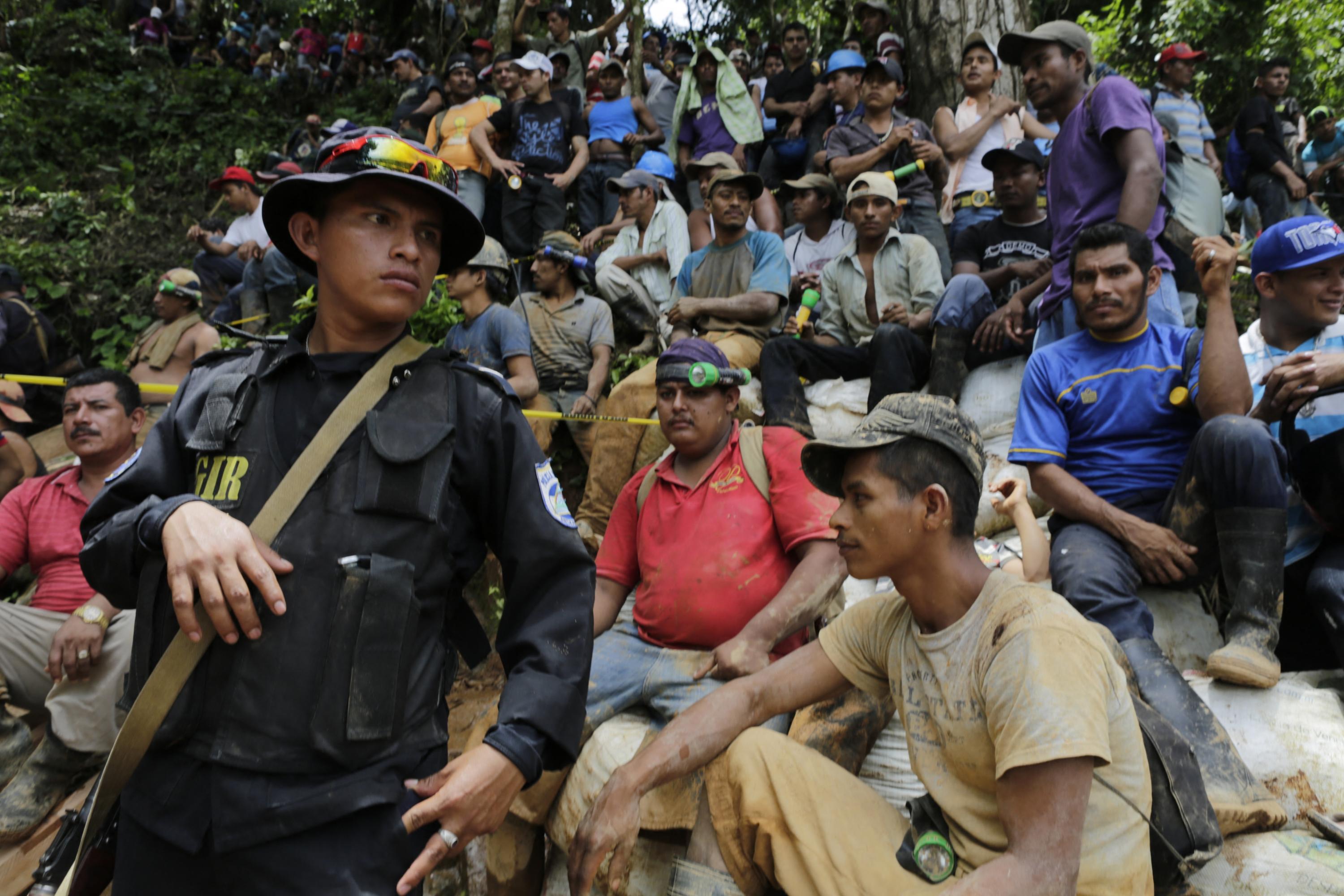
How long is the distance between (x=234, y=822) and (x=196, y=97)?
17367mm

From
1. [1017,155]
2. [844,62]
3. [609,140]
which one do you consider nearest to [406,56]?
[609,140]

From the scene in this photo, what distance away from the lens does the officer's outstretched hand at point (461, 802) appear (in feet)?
4.92

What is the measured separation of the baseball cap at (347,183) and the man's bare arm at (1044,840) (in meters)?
1.64

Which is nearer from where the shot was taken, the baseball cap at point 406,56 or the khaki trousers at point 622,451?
the khaki trousers at point 622,451

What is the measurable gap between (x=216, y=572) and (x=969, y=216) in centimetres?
610

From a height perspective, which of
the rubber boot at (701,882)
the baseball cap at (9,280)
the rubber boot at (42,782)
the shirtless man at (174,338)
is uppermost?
the baseball cap at (9,280)

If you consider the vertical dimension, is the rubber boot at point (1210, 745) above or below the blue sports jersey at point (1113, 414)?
below

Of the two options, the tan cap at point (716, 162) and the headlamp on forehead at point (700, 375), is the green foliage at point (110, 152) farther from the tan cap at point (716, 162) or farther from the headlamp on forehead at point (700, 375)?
the headlamp on forehead at point (700, 375)

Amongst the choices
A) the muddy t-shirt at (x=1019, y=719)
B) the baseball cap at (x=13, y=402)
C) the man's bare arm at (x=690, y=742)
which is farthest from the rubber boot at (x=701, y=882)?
the baseball cap at (x=13, y=402)

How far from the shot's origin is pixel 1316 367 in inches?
126

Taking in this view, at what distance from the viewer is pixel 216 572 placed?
1.50m

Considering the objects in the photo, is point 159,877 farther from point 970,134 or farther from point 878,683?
point 970,134

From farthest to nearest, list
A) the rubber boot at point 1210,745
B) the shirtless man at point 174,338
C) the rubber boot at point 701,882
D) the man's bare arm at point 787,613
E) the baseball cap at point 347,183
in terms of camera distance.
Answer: the shirtless man at point 174,338 < the man's bare arm at point 787,613 < the rubber boot at point 1210,745 < the rubber boot at point 701,882 < the baseball cap at point 347,183

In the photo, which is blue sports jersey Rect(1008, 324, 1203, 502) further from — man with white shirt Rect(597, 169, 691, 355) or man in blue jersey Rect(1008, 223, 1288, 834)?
man with white shirt Rect(597, 169, 691, 355)
